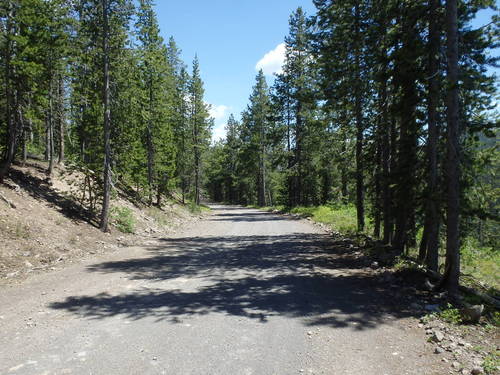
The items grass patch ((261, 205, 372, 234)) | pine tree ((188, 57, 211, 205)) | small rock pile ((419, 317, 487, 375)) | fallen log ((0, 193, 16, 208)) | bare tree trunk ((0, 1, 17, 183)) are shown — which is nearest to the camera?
small rock pile ((419, 317, 487, 375))

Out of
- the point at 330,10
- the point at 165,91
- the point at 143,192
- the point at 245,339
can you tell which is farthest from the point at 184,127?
the point at 245,339

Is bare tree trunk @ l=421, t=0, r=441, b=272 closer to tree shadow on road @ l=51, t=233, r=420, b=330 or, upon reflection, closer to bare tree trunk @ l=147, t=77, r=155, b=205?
tree shadow on road @ l=51, t=233, r=420, b=330

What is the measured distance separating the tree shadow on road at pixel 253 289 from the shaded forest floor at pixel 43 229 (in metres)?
1.57

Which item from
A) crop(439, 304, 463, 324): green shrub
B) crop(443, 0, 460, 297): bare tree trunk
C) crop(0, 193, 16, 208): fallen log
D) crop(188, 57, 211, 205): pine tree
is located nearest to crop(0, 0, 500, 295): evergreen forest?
crop(443, 0, 460, 297): bare tree trunk

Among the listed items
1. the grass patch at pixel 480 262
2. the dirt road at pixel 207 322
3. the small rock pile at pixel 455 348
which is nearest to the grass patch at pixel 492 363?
the small rock pile at pixel 455 348

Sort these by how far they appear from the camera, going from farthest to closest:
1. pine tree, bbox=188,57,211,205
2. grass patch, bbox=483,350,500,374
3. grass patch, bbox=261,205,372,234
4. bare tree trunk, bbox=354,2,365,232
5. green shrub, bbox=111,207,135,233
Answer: pine tree, bbox=188,57,211,205
grass patch, bbox=261,205,372,234
green shrub, bbox=111,207,135,233
bare tree trunk, bbox=354,2,365,232
grass patch, bbox=483,350,500,374

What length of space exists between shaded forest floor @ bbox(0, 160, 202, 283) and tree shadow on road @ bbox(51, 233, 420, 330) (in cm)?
157

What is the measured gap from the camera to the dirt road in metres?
4.25

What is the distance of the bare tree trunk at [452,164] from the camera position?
6.94 meters

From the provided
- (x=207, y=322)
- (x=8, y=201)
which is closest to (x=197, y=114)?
(x=8, y=201)

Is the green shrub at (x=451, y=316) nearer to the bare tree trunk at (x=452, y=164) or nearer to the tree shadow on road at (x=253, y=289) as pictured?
the tree shadow on road at (x=253, y=289)

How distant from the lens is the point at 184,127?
119ft

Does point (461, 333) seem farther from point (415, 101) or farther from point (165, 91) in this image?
point (165, 91)

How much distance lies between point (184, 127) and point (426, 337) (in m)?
33.7
